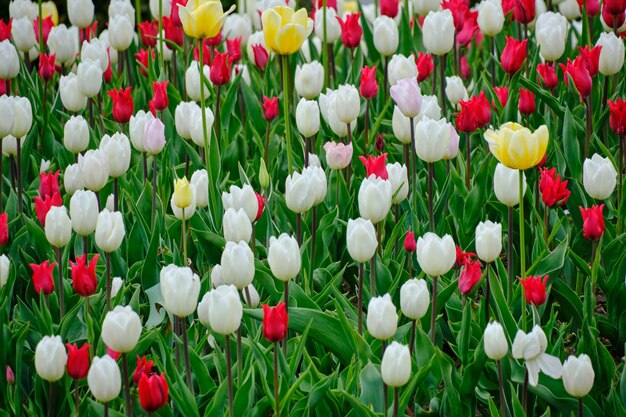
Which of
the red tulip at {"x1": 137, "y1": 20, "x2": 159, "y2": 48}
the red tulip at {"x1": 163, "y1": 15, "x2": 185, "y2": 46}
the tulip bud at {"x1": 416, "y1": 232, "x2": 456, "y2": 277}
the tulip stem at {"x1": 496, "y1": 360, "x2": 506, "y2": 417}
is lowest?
the red tulip at {"x1": 137, "y1": 20, "x2": 159, "y2": 48}

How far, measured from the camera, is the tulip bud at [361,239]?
2.35m

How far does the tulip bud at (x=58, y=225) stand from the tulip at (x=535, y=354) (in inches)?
46.9

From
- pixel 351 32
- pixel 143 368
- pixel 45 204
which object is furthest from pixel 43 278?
pixel 351 32

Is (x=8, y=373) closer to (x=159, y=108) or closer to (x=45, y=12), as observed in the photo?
(x=159, y=108)

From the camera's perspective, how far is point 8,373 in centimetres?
237

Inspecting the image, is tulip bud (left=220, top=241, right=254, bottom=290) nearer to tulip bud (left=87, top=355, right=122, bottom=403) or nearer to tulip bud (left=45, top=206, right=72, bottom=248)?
tulip bud (left=87, top=355, right=122, bottom=403)

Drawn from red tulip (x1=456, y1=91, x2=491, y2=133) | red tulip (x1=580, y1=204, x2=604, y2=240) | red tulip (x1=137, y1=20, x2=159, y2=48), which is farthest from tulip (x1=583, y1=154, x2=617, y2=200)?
red tulip (x1=137, y1=20, x2=159, y2=48)

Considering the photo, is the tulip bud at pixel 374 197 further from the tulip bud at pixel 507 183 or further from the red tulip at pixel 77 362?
the red tulip at pixel 77 362

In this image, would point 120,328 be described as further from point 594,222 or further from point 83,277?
point 594,222

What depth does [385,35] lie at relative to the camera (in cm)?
385

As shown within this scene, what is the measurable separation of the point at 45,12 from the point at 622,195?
3.34m

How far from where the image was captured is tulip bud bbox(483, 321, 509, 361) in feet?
6.92

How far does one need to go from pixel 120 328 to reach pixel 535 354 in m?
0.91

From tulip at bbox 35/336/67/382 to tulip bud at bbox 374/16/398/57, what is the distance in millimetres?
2170
